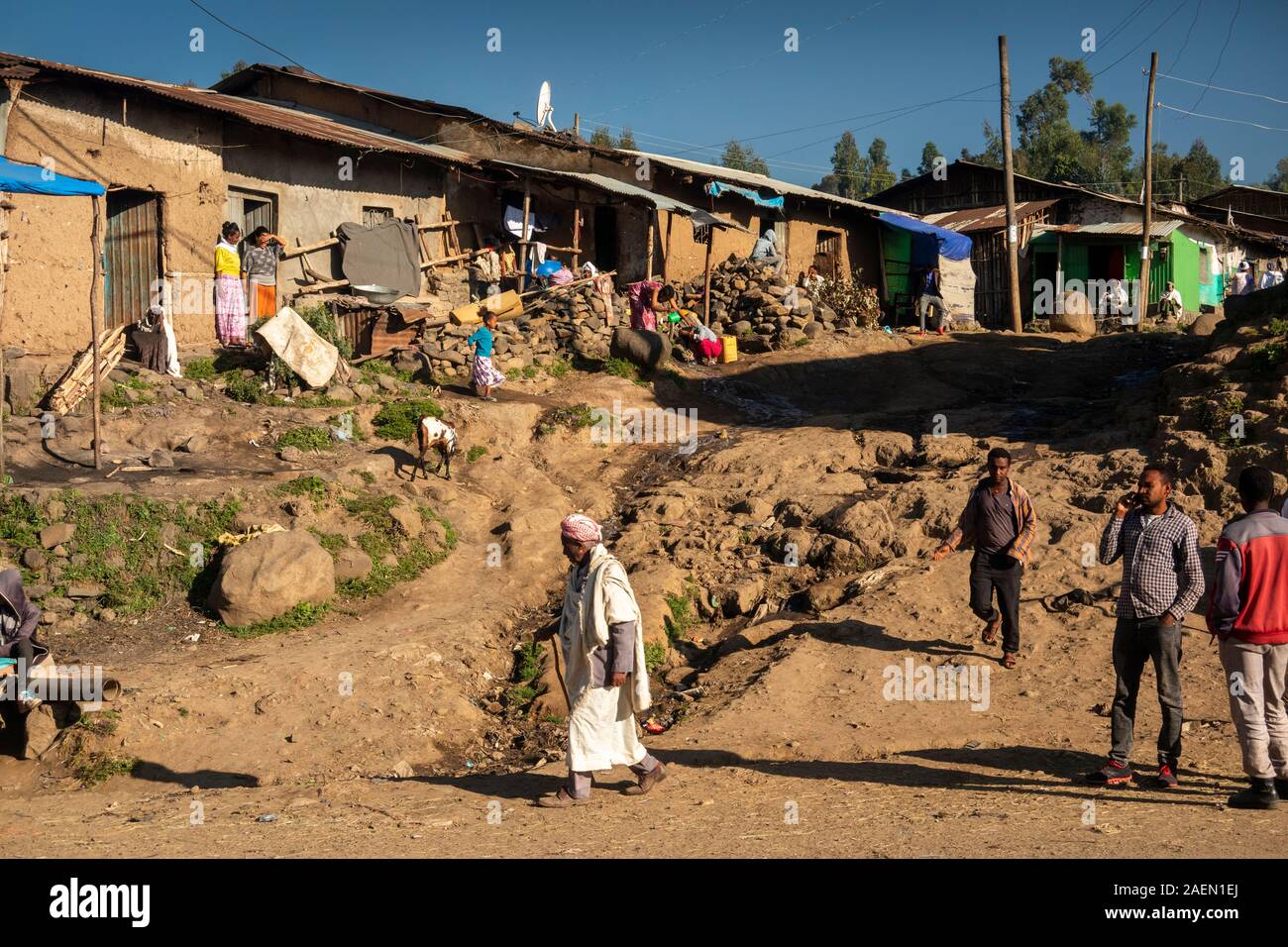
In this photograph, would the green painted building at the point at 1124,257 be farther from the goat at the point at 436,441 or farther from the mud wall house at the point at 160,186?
the goat at the point at 436,441

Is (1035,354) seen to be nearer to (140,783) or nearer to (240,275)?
(240,275)

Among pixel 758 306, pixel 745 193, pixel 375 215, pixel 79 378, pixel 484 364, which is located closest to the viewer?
Answer: pixel 79 378

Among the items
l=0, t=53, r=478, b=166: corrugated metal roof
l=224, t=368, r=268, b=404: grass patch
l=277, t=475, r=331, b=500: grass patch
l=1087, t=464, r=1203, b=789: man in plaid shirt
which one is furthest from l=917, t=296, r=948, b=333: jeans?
l=1087, t=464, r=1203, b=789: man in plaid shirt

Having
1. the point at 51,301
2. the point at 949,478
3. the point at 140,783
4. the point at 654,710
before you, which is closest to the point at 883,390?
the point at 949,478

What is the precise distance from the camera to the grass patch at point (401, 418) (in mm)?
14734

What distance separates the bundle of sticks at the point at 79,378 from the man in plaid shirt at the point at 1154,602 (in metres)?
10.7

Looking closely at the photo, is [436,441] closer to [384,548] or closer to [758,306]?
[384,548]

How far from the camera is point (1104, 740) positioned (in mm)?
7832

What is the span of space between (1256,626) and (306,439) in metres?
10.7

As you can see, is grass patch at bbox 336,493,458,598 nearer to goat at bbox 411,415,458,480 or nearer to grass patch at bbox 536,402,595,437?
goat at bbox 411,415,458,480

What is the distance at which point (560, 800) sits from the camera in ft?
22.2

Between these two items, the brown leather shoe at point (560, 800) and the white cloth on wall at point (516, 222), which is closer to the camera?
the brown leather shoe at point (560, 800)

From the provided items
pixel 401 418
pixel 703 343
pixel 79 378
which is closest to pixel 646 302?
pixel 703 343

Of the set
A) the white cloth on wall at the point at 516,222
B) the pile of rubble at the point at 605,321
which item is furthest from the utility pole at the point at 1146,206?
the white cloth on wall at the point at 516,222
